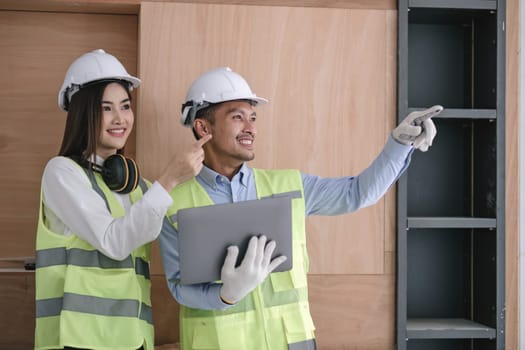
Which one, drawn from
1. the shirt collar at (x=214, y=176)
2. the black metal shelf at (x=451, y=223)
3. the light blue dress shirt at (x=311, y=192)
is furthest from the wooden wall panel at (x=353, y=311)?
the shirt collar at (x=214, y=176)

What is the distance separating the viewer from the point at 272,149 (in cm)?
304

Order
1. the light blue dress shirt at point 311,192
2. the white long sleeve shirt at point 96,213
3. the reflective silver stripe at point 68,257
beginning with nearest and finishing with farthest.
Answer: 1. the white long sleeve shirt at point 96,213
2. the reflective silver stripe at point 68,257
3. the light blue dress shirt at point 311,192

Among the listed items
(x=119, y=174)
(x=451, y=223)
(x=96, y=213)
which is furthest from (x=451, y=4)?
(x=96, y=213)

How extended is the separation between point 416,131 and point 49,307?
4.22 ft

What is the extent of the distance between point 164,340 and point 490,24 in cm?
189

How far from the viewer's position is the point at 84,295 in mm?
2244

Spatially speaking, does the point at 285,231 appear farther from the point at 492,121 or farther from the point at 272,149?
the point at 492,121

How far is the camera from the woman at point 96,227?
7.21 ft

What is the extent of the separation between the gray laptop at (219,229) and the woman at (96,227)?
10cm

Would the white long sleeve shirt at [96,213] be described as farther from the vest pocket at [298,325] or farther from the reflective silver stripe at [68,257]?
the vest pocket at [298,325]

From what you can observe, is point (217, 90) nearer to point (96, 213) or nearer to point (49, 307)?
point (96, 213)

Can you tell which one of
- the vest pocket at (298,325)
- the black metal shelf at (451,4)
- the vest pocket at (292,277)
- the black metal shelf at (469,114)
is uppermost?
the black metal shelf at (451,4)

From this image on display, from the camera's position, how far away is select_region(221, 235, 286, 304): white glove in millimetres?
2219

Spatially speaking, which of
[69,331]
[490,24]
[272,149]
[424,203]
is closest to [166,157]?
[272,149]
